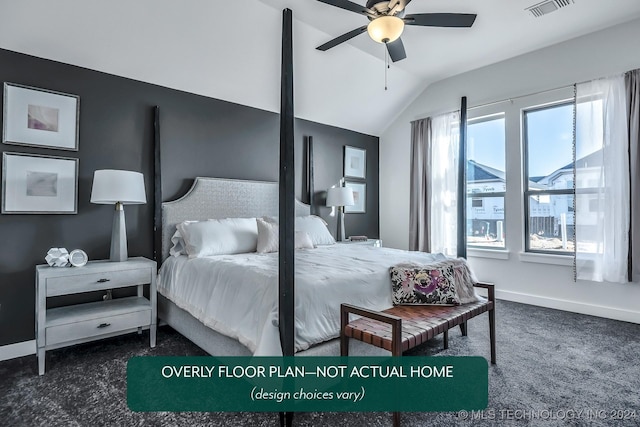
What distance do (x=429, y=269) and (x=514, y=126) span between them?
2.89 meters

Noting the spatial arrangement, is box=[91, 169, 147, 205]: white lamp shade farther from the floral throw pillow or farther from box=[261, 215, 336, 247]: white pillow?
the floral throw pillow

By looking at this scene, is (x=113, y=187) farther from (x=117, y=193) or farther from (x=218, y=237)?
(x=218, y=237)

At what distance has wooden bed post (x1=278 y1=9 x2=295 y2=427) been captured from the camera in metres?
1.66

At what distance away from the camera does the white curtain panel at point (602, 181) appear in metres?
3.43

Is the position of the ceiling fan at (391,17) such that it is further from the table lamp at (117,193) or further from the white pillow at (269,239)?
the table lamp at (117,193)

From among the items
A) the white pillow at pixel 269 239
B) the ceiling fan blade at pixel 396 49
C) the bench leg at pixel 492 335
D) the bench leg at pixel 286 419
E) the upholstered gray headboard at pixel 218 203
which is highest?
the ceiling fan blade at pixel 396 49

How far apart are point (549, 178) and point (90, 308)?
493 cm

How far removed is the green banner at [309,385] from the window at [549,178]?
2.39m

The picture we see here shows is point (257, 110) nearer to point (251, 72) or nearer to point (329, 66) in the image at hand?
point (251, 72)

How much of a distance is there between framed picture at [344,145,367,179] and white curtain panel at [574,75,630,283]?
2.79 meters

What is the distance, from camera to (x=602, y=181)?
3.55 metres

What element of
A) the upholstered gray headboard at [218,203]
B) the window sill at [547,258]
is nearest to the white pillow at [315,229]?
the upholstered gray headboard at [218,203]

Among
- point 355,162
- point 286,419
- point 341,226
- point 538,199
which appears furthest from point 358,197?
point 286,419

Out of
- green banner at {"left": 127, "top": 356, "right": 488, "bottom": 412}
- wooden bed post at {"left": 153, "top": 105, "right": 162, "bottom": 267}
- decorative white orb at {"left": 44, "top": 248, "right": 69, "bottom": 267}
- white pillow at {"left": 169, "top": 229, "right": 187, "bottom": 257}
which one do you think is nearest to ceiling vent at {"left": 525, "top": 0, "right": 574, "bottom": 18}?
green banner at {"left": 127, "top": 356, "right": 488, "bottom": 412}
